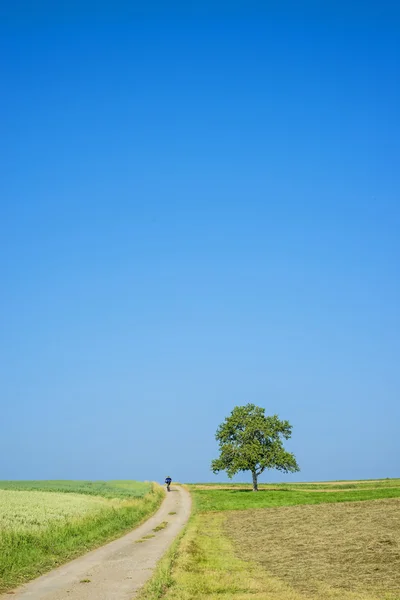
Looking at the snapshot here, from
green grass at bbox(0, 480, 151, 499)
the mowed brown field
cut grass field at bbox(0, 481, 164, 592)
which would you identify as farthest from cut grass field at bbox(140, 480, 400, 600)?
green grass at bbox(0, 480, 151, 499)

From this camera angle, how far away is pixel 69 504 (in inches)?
1993

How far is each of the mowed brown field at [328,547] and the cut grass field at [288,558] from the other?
3cm

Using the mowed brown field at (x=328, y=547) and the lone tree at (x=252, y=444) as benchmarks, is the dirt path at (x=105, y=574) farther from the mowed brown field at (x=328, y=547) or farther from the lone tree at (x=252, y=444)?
the lone tree at (x=252, y=444)

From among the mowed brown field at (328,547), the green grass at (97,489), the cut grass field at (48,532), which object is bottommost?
the mowed brown field at (328,547)

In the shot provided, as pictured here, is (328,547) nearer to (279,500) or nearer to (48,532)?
(48,532)

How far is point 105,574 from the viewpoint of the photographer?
22.4 meters

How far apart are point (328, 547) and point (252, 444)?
179 ft

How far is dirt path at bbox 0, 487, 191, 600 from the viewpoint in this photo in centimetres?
1855

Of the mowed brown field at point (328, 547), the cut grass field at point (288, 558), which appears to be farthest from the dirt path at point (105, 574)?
the mowed brown field at point (328, 547)

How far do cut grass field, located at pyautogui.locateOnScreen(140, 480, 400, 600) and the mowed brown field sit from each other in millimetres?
30

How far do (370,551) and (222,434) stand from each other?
199 feet

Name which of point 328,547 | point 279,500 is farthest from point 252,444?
point 328,547

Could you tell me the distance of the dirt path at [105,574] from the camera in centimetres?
1855

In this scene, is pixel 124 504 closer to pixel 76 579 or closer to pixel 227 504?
pixel 227 504
